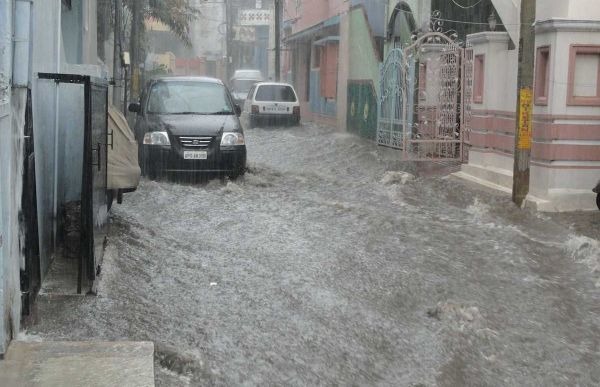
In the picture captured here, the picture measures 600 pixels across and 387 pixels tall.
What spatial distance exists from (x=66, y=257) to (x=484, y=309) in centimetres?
358

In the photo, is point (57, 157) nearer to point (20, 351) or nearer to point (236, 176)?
point (20, 351)

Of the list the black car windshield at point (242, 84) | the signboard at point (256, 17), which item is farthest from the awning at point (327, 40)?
the signboard at point (256, 17)

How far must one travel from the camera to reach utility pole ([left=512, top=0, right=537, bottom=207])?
1055cm

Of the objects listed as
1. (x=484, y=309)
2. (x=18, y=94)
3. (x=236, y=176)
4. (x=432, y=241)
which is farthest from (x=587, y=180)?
(x=18, y=94)

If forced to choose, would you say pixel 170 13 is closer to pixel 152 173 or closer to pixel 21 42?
pixel 152 173

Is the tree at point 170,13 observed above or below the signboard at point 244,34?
below

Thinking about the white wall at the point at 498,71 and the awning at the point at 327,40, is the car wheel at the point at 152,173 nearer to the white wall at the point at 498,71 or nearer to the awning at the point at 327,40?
the white wall at the point at 498,71

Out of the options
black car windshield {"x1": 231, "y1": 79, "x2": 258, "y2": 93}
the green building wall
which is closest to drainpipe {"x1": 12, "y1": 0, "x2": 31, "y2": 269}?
the green building wall

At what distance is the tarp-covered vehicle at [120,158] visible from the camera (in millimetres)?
8422

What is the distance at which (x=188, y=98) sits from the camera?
1416 centimetres

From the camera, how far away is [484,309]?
6.98 m

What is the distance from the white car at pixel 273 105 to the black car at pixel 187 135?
13.4 metres

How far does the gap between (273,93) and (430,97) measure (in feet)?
38.5

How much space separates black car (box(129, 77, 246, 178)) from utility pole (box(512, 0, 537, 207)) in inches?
182
